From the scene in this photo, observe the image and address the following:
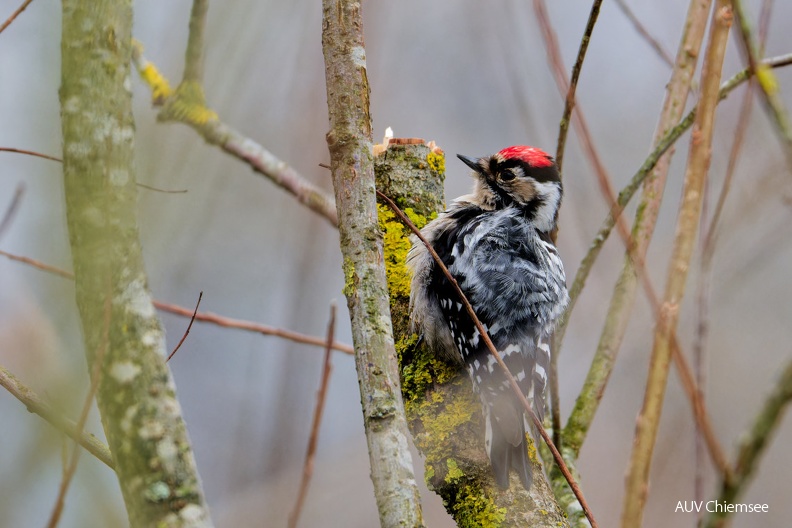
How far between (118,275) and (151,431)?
0.30 meters

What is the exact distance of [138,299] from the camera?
1.36 metres

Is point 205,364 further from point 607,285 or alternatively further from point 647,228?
point 647,228

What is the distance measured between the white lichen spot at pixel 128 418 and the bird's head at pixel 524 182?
9.33 ft

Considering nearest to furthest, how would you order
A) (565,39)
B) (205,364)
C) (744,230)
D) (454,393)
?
(454,393) < (744,230) < (205,364) < (565,39)

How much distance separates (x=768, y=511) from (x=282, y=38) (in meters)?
4.67

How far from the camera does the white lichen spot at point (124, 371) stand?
1.29 m

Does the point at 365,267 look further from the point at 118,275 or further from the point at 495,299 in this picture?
the point at 495,299

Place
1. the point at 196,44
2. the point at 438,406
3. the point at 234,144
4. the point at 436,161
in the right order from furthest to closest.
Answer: the point at 234,144 < the point at 436,161 < the point at 196,44 < the point at 438,406

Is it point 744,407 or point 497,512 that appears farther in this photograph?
point 744,407

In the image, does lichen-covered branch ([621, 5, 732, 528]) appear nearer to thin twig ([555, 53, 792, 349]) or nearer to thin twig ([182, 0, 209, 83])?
thin twig ([555, 53, 792, 349])

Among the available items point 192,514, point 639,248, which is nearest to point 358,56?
point 639,248

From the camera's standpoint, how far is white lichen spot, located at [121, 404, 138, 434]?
4.14 ft

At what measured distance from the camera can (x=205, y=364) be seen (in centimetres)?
571

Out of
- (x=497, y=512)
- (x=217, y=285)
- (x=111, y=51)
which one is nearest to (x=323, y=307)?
(x=217, y=285)
